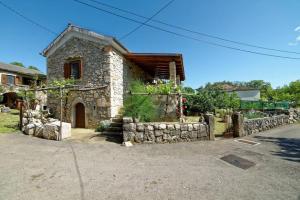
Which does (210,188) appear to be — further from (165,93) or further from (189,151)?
(165,93)

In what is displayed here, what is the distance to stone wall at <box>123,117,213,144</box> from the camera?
7.12 m

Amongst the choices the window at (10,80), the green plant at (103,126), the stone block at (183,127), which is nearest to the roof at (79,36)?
the green plant at (103,126)

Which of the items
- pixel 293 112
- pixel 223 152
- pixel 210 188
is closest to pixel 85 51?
pixel 223 152

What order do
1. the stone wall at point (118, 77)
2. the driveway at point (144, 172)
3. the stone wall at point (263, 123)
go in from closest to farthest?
the driveway at point (144, 172)
the stone wall at point (263, 123)
the stone wall at point (118, 77)

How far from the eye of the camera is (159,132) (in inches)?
283

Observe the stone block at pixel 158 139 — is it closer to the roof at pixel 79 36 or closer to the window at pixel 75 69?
the roof at pixel 79 36

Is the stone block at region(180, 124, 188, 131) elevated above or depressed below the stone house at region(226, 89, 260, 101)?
below

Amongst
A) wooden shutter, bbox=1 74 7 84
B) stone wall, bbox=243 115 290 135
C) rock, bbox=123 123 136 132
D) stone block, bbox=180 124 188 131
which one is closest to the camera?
rock, bbox=123 123 136 132

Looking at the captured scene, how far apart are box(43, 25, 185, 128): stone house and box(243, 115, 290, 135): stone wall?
15.3 ft

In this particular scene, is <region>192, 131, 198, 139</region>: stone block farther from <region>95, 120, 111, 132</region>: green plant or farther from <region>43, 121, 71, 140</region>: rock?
<region>43, 121, 71, 140</region>: rock

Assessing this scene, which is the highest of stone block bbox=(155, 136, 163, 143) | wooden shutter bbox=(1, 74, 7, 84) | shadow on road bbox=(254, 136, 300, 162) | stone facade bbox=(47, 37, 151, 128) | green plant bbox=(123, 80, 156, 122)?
wooden shutter bbox=(1, 74, 7, 84)

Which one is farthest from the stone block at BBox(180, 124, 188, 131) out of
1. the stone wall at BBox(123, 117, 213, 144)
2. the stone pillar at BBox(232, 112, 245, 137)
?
the stone pillar at BBox(232, 112, 245, 137)

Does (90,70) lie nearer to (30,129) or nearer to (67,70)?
(67,70)

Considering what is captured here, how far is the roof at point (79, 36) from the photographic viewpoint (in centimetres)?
1010
